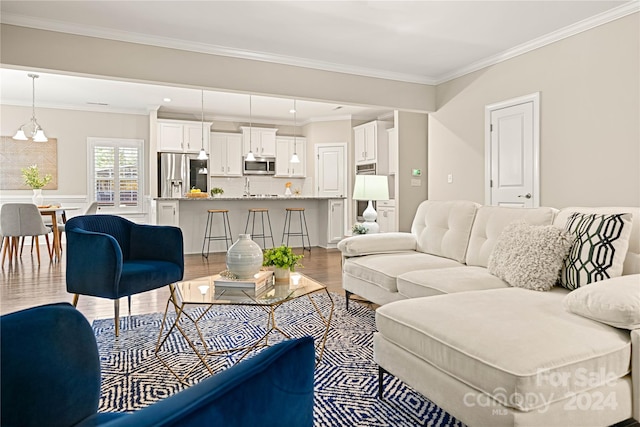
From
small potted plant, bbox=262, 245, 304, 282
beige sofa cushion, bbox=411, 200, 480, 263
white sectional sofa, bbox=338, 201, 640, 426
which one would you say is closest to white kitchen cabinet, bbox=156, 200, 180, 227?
beige sofa cushion, bbox=411, 200, 480, 263

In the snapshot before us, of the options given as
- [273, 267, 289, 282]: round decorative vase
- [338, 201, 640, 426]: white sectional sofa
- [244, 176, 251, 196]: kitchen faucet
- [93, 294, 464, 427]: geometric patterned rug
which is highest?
[244, 176, 251, 196]: kitchen faucet

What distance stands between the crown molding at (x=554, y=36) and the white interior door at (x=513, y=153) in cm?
53

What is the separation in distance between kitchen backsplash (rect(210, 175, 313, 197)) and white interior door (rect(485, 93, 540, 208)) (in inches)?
193

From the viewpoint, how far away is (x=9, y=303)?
12.0 ft

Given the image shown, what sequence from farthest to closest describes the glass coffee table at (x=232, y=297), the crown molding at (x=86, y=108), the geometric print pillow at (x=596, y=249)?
the crown molding at (x=86, y=108) → the glass coffee table at (x=232, y=297) → the geometric print pillow at (x=596, y=249)

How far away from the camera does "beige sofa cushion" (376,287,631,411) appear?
4.47 ft

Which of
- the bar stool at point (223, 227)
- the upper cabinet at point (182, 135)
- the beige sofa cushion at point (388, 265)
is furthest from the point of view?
the upper cabinet at point (182, 135)

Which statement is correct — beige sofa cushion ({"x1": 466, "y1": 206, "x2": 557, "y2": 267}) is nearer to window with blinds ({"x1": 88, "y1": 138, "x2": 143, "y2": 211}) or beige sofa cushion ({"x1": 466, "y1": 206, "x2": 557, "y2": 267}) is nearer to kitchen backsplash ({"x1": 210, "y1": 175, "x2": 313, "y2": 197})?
kitchen backsplash ({"x1": 210, "y1": 175, "x2": 313, "y2": 197})

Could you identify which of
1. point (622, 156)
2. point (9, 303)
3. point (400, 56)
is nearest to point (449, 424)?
point (622, 156)

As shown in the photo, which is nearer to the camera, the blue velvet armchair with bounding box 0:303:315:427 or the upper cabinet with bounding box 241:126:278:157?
the blue velvet armchair with bounding box 0:303:315:427

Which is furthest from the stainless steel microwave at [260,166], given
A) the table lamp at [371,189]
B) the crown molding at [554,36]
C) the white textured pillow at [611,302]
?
the white textured pillow at [611,302]

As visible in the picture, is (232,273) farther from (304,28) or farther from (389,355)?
(304,28)

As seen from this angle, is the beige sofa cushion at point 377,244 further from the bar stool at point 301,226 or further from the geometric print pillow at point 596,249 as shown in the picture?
the bar stool at point 301,226

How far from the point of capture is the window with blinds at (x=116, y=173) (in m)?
8.13
